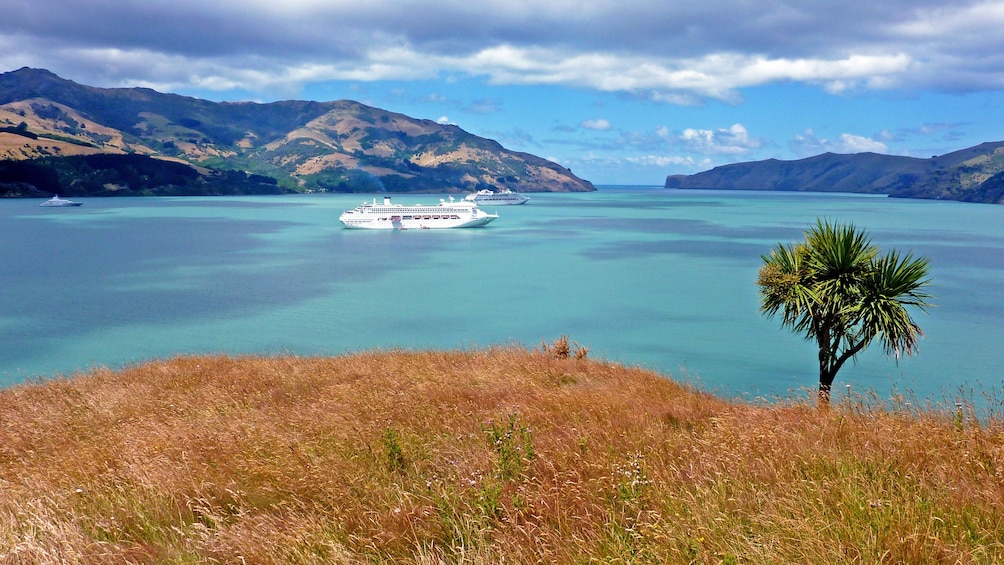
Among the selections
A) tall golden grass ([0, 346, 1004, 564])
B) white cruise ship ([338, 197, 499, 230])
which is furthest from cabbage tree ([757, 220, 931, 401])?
white cruise ship ([338, 197, 499, 230])

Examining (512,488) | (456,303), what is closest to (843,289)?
(512,488)

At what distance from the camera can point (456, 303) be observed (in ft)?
139

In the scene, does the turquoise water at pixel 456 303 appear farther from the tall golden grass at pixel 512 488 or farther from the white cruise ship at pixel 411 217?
the white cruise ship at pixel 411 217

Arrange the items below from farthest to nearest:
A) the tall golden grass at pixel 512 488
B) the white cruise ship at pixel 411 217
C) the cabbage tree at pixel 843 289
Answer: the white cruise ship at pixel 411 217 → the cabbage tree at pixel 843 289 → the tall golden grass at pixel 512 488

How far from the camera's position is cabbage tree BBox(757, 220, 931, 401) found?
45.8ft

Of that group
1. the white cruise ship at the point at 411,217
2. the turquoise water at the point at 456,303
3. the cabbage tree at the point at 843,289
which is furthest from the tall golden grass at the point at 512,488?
the white cruise ship at the point at 411,217

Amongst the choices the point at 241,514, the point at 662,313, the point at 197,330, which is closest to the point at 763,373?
the point at 662,313

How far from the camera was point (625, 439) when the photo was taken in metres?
6.34

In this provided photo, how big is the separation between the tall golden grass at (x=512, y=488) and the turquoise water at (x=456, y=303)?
4.17 meters

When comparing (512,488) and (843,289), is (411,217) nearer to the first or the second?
(843,289)

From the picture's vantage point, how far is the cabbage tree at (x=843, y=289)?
1396 centimetres

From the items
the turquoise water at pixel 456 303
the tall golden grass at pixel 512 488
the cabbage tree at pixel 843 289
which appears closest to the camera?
the tall golden grass at pixel 512 488

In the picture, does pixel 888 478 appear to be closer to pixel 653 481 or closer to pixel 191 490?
pixel 653 481

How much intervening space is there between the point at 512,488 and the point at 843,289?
12.2 meters
